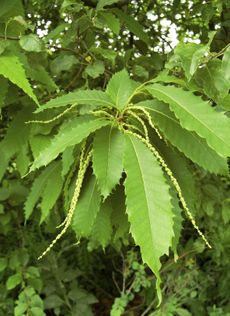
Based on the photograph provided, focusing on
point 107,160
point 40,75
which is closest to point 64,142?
point 107,160

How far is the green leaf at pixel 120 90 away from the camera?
121 centimetres

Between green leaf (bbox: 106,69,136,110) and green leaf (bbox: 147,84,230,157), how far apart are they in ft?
0.39

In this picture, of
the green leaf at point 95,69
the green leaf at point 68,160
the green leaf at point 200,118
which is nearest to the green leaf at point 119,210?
the green leaf at point 68,160

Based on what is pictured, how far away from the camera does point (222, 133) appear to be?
100 cm

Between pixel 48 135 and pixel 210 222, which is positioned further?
pixel 210 222

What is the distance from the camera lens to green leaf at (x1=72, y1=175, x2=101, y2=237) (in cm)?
117

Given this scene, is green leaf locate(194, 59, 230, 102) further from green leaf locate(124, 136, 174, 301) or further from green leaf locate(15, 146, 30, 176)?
green leaf locate(15, 146, 30, 176)

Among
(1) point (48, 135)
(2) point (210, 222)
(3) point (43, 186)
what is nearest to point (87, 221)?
(3) point (43, 186)

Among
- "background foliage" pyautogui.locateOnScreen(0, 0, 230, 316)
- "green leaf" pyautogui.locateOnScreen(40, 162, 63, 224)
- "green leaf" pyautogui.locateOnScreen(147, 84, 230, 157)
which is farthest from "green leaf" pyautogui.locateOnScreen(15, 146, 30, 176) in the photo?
"green leaf" pyautogui.locateOnScreen(147, 84, 230, 157)

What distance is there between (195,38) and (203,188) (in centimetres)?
111

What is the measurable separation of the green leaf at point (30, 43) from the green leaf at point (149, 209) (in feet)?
1.66

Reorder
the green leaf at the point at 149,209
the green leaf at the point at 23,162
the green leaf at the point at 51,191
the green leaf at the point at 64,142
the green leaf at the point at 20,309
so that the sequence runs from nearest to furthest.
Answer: the green leaf at the point at 149,209 → the green leaf at the point at 64,142 → the green leaf at the point at 51,191 → the green leaf at the point at 23,162 → the green leaf at the point at 20,309

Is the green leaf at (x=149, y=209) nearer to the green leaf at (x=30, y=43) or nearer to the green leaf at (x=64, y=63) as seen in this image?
the green leaf at (x=30, y=43)

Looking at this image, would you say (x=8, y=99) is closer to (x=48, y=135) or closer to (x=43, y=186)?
(x=48, y=135)
